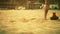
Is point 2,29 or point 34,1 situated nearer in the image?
point 2,29

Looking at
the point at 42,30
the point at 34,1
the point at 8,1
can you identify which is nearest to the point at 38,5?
the point at 34,1

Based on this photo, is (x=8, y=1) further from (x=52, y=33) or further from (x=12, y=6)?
(x=52, y=33)

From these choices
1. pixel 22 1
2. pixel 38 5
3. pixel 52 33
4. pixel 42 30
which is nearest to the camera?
pixel 52 33

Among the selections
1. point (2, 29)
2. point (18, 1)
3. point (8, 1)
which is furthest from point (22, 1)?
point (2, 29)

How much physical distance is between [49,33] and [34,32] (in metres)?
0.17

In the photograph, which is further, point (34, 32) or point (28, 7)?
point (28, 7)

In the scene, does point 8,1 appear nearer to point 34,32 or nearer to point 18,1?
point 18,1

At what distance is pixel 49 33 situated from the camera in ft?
5.59

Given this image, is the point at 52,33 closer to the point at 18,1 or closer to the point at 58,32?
the point at 58,32

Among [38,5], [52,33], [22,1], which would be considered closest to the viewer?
[52,33]

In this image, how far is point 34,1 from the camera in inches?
165

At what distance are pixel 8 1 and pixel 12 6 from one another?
0.88 feet

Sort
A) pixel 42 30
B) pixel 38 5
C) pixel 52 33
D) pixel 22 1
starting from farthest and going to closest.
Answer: pixel 22 1 → pixel 38 5 → pixel 42 30 → pixel 52 33

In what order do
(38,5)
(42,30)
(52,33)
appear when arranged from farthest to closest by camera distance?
(38,5), (42,30), (52,33)
